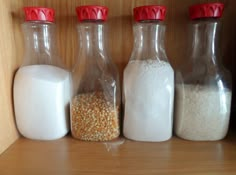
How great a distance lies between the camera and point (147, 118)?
516mm

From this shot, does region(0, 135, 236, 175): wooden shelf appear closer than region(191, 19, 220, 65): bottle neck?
Yes

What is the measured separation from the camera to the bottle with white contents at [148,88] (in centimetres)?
50

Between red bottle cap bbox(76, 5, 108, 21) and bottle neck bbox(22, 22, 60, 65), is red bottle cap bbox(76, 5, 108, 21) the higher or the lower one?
the higher one

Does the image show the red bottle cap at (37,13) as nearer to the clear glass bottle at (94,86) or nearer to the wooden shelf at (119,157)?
the clear glass bottle at (94,86)

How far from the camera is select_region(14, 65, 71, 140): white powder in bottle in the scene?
520 millimetres

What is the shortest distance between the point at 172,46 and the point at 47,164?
378 millimetres

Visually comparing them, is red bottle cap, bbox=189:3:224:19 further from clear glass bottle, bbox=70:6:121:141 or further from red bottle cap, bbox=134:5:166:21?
clear glass bottle, bbox=70:6:121:141

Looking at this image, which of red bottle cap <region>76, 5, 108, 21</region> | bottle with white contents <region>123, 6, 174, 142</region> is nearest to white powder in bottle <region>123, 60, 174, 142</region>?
bottle with white contents <region>123, 6, 174, 142</region>

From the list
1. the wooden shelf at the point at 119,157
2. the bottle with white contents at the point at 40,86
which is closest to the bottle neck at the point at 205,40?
the wooden shelf at the point at 119,157

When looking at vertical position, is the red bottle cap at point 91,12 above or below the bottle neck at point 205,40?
above

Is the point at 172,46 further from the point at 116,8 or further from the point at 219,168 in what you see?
the point at 219,168

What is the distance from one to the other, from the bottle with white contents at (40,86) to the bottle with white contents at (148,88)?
138 mm

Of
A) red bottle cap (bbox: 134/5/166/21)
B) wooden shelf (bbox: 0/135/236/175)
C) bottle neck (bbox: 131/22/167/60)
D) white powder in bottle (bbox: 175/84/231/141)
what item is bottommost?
wooden shelf (bbox: 0/135/236/175)

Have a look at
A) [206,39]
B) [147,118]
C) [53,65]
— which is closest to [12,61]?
[53,65]
